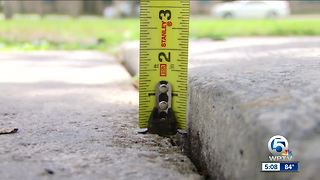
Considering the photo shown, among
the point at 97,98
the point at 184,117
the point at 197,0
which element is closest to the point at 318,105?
the point at 184,117

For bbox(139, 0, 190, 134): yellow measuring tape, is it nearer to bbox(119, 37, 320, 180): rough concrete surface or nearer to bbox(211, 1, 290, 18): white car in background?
bbox(119, 37, 320, 180): rough concrete surface

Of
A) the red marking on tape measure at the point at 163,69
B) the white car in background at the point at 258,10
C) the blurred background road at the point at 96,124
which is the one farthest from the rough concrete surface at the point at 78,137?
the white car in background at the point at 258,10

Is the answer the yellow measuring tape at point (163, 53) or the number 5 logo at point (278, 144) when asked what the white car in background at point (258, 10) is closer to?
the yellow measuring tape at point (163, 53)

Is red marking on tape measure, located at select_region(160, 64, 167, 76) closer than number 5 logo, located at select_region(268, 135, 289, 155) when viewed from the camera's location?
No

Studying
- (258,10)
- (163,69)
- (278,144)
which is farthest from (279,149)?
(258,10)

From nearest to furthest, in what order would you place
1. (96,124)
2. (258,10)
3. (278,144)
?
(278,144) < (96,124) < (258,10)

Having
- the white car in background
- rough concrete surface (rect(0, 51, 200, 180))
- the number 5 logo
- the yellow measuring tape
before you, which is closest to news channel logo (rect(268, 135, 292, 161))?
the number 5 logo

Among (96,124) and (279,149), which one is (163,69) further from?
(279,149)
